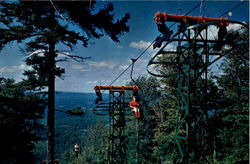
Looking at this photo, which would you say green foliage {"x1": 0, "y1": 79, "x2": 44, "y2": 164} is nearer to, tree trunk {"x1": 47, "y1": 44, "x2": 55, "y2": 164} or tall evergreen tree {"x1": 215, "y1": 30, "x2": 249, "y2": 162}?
tree trunk {"x1": 47, "y1": 44, "x2": 55, "y2": 164}

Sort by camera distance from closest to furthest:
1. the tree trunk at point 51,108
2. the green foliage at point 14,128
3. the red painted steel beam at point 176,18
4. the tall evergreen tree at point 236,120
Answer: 1. the red painted steel beam at point 176,18
2. the tree trunk at point 51,108
3. the green foliage at point 14,128
4. the tall evergreen tree at point 236,120

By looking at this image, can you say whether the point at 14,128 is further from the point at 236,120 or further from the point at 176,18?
the point at 236,120

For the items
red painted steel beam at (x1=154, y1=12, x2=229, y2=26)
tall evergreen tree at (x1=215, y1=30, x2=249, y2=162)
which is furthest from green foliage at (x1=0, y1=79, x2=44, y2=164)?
tall evergreen tree at (x1=215, y1=30, x2=249, y2=162)

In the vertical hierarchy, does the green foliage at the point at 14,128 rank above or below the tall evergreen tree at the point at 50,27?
below

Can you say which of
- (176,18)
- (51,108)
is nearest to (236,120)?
(176,18)

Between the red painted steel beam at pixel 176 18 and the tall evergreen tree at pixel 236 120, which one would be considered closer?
the red painted steel beam at pixel 176 18

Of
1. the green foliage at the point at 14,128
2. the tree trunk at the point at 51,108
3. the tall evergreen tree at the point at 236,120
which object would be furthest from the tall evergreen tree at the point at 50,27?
the tall evergreen tree at the point at 236,120

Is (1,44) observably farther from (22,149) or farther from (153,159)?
(153,159)

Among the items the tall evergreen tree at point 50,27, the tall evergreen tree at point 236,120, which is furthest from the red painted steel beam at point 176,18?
the tall evergreen tree at point 236,120

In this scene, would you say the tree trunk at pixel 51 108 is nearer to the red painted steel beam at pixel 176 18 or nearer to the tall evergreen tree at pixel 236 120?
the red painted steel beam at pixel 176 18

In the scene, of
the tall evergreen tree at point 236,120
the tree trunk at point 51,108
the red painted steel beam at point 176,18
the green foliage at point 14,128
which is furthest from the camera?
the tall evergreen tree at point 236,120

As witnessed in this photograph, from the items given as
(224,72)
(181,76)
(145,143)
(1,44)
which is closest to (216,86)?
(224,72)

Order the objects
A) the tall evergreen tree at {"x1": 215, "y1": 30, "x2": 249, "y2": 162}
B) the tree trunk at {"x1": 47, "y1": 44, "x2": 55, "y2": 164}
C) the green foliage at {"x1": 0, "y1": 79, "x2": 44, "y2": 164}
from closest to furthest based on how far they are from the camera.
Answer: the tree trunk at {"x1": 47, "y1": 44, "x2": 55, "y2": 164}
the green foliage at {"x1": 0, "y1": 79, "x2": 44, "y2": 164}
the tall evergreen tree at {"x1": 215, "y1": 30, "x2": 249, "y2": 162}

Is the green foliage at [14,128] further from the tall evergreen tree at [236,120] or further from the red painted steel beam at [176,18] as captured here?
the tall evergreen tree at [236,120]
